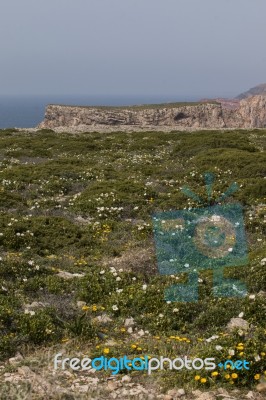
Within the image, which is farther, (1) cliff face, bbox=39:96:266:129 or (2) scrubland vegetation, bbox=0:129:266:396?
(1) cliff face, bbox=39:96:266:129

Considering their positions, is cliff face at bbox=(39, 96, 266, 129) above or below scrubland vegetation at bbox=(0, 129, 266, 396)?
above

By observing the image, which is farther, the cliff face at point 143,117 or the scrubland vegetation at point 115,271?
the cliff face at point 143,117

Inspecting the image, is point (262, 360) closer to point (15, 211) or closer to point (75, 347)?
point (75, 347)

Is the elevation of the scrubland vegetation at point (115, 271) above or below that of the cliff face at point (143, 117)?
below

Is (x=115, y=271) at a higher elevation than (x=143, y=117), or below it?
below

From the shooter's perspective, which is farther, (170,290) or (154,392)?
(170,290)

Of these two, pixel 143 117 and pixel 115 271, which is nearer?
pixel 115 271

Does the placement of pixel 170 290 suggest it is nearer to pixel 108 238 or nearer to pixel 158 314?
pixel 158 314

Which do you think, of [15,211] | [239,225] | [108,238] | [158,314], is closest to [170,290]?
[158,314]

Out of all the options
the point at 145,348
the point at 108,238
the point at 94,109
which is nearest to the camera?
the point at 145,348

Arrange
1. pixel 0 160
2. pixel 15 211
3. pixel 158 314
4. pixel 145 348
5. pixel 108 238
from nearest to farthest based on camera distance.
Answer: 1. pixel 145 348
2. pixel 158 314
3. pixel 108 238
4. pixel 15 211
5. pixel 0 160
